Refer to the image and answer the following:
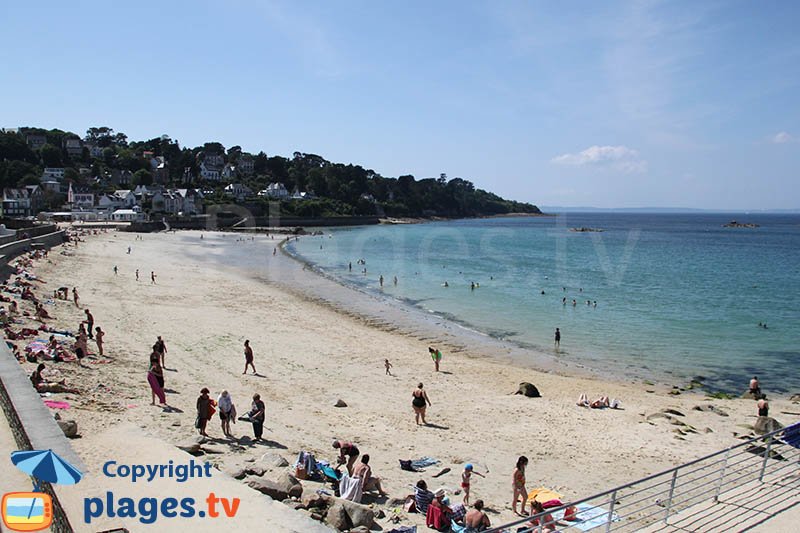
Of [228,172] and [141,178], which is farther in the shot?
[228,172]

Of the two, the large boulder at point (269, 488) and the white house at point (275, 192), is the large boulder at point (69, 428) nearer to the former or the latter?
the large boulder at point (269, 488)

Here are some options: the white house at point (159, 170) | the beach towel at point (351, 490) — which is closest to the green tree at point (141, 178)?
the white house at point (159, 170)

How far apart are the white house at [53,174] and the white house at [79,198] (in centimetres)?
1207

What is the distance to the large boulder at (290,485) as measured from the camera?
8344 millimetres

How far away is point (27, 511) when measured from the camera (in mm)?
5949

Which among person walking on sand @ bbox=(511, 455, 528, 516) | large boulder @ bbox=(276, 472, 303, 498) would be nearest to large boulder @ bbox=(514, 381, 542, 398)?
A: person walking on sand @ bbox=(511, 455, 528, 516)

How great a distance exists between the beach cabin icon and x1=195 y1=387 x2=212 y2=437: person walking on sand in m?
4.41

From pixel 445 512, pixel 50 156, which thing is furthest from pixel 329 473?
pixel 50 156

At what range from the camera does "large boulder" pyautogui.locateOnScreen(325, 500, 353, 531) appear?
7691mm

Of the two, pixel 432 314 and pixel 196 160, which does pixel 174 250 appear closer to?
pixel 432 314

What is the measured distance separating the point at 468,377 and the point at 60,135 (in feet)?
509

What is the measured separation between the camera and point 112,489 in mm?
7570

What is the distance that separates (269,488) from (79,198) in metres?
107

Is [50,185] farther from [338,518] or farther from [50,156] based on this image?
[338,518]
